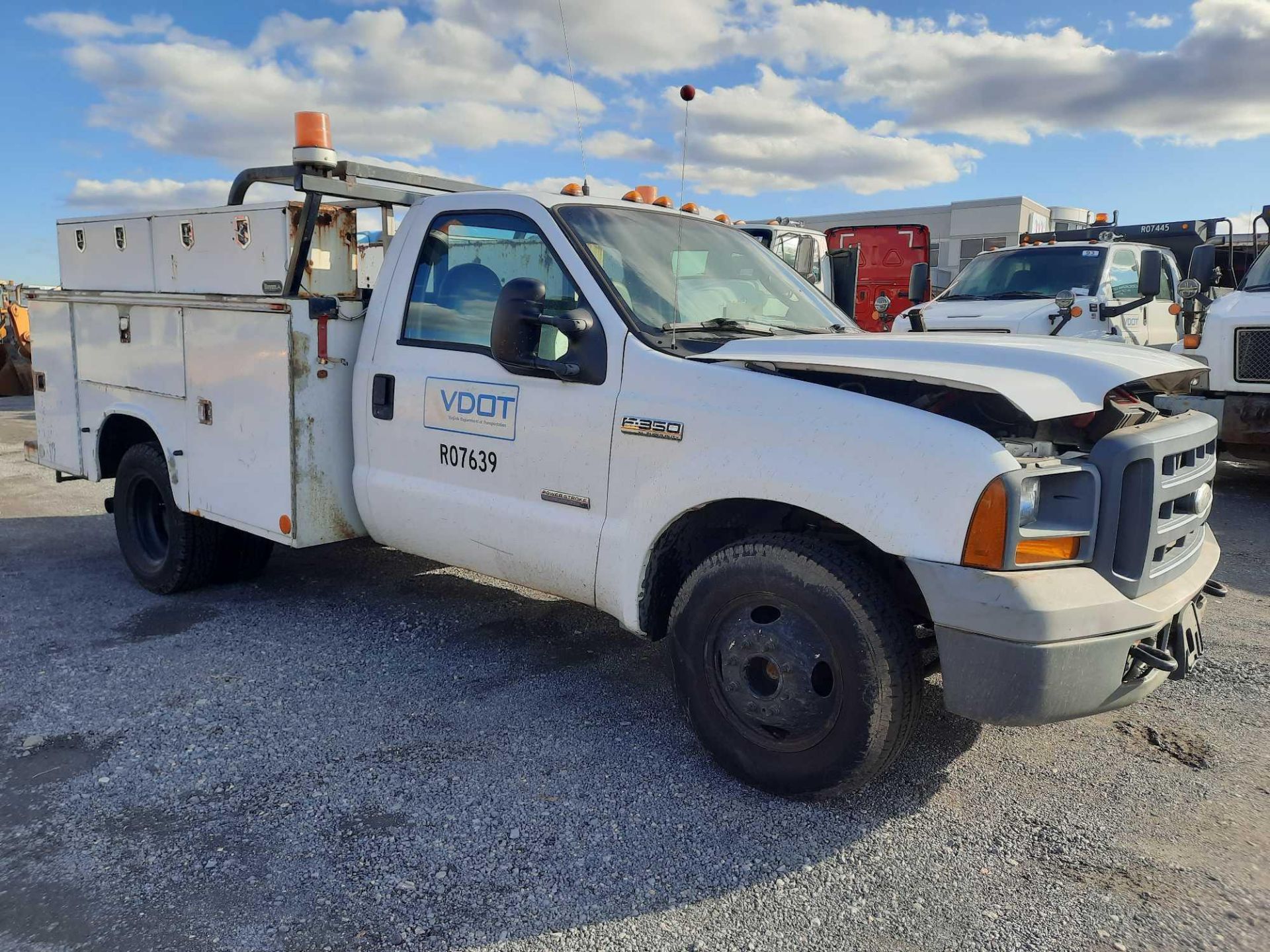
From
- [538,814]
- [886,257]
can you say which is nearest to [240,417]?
[538,814]

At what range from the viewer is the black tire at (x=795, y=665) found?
2.87m

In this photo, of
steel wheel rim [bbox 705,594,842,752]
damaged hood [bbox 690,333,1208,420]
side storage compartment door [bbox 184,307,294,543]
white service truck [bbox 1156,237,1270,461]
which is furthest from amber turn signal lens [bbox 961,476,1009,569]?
white service truck [bbox 1156,237,1270,461]

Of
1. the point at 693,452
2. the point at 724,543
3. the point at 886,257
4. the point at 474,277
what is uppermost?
the point at 886,257

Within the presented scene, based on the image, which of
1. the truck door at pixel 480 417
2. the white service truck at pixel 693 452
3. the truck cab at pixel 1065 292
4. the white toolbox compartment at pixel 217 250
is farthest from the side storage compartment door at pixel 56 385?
the truck cab at pixel 1065 292

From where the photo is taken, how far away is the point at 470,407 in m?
3.96

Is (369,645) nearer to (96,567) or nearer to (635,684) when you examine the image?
(635,684)

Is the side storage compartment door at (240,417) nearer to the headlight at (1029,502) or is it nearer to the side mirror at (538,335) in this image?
the side mirror at (538,335)

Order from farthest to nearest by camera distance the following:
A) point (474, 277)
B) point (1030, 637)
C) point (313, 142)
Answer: point (313, 142) < point (474, 277) < point (1030, 637)

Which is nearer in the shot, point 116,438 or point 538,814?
point 538,814

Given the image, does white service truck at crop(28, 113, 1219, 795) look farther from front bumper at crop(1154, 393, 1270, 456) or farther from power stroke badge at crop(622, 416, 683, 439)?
front bumper at crop(1154, 393, 1270, 456)

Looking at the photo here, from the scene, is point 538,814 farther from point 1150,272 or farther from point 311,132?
point 1150,272

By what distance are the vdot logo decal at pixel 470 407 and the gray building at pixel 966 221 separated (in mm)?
18693

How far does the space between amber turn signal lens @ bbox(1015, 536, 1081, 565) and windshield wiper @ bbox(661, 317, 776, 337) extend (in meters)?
1.47

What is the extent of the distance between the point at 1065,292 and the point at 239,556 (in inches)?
274
